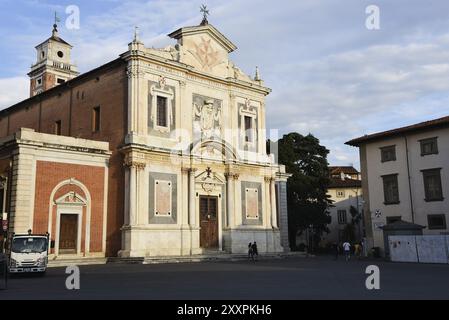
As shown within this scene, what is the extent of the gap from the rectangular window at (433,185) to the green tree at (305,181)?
15857mm

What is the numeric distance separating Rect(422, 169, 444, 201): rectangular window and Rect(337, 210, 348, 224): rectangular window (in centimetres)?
3045

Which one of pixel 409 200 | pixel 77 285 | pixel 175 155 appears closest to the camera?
pixel 77 285

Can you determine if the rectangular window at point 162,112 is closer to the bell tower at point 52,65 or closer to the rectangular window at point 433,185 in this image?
the rectangular window at point 433,185

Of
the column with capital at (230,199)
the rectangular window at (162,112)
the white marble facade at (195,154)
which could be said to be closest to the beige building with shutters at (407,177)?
the white marble facade at (195,154)

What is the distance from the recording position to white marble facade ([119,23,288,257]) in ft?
97.8

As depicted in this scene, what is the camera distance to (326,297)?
1138 centimetres

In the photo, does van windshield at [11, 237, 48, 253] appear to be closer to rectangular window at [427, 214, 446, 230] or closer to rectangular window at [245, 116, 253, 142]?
rectangular window at [245, 116, 253, 142]

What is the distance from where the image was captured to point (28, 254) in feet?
65.7

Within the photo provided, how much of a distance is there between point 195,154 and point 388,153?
1695cm
